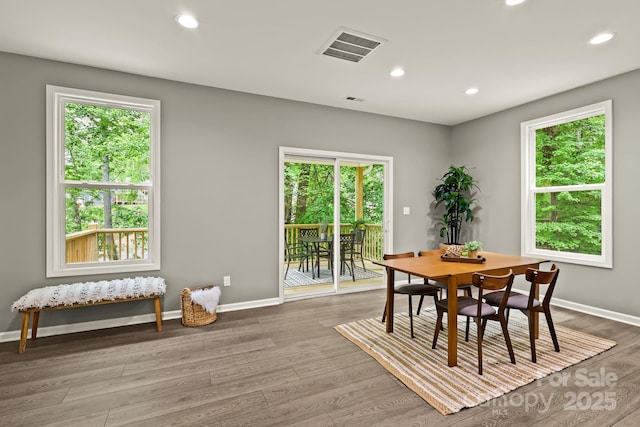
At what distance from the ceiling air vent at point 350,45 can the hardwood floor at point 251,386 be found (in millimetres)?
2797

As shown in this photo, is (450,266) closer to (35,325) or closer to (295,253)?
(295,253)

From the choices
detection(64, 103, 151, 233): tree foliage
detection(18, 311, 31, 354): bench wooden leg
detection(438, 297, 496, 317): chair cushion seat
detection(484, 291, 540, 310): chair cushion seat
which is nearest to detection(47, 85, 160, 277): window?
detection(64, 103, 151, 233): tree foliage

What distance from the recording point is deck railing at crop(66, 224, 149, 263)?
11.0ft

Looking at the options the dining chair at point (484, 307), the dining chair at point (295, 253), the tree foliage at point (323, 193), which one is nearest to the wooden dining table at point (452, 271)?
the dining chair at point (484, 307)

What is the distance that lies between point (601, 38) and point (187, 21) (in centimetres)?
356

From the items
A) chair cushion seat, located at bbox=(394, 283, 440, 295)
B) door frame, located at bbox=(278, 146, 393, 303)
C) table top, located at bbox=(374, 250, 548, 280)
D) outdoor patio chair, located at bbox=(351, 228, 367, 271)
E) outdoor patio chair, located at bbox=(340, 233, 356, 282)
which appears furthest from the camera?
outdoor patio chair, located at bbox=(351, 228, 367, 271)

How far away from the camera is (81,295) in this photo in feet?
9.57

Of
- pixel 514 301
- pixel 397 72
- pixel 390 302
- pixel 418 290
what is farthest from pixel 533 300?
pixel 397 72

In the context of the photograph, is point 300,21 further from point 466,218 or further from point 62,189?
point 466,218

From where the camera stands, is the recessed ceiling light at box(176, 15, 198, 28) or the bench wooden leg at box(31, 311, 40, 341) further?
the bench wooden leg at box(31, 311, 40, 341)

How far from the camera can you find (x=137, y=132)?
3570 mm

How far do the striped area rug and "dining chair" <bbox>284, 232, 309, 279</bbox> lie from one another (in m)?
1.48

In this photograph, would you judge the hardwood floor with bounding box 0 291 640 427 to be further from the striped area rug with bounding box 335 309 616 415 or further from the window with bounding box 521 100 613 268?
the window with bounding box 521 100 613 268

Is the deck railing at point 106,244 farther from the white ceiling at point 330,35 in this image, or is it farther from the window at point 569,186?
the window at point 569,186
